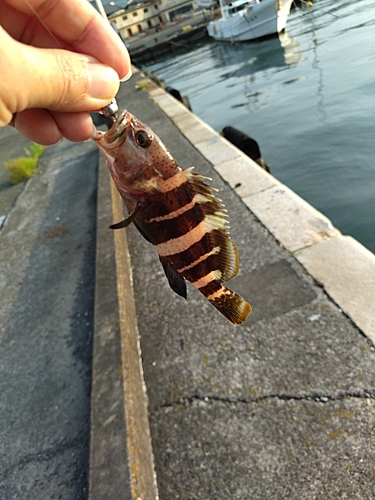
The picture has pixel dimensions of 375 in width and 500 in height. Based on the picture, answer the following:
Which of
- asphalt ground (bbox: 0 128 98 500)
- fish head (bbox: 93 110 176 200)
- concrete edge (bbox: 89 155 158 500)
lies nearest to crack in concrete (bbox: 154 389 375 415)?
concrete edge (bbox: 89 155 158 500)

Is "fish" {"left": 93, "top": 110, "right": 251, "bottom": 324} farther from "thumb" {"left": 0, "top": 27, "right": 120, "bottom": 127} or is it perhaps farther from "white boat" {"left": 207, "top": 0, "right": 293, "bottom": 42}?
"white boat" {"left": 207, "top": 0, "right": 293, "bottom": 42}

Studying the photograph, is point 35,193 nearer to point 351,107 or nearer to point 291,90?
point 351,107

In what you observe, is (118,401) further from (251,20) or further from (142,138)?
(251,20)

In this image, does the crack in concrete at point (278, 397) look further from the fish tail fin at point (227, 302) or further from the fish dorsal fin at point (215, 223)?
the fish dorsal fin at point (215, 223)

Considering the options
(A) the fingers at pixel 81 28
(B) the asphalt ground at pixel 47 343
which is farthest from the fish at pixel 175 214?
(B) the asphalt ground at pixel 47 343

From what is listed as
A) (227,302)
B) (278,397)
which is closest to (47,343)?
(278,397)

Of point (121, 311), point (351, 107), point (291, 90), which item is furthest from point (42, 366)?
point (291, 90)
